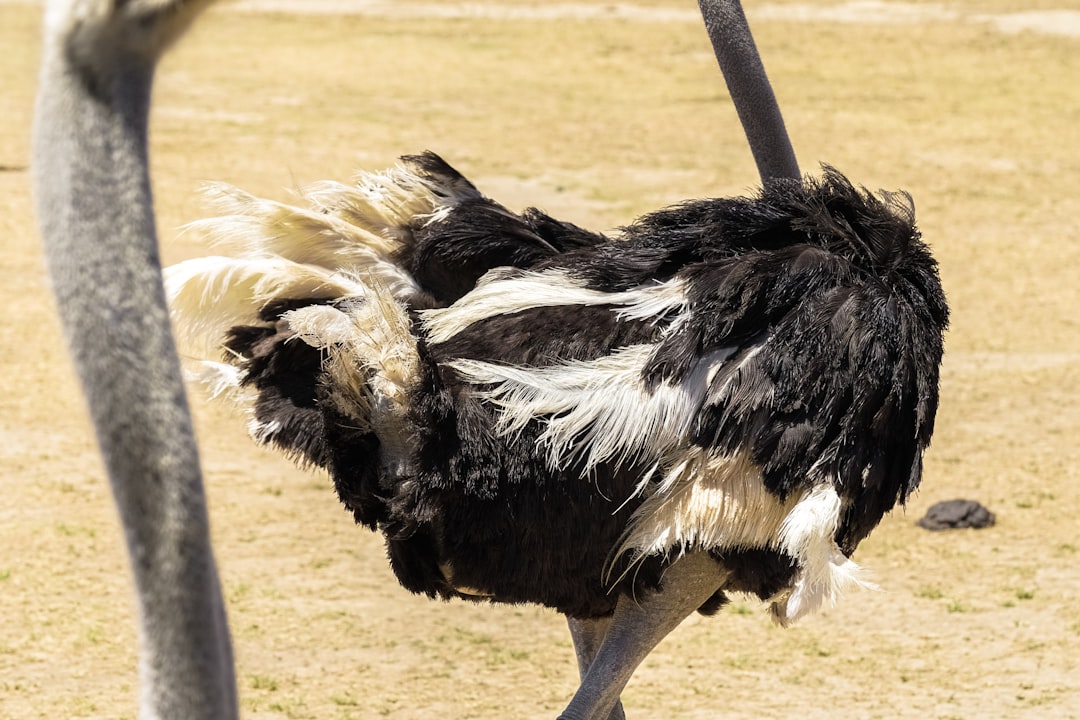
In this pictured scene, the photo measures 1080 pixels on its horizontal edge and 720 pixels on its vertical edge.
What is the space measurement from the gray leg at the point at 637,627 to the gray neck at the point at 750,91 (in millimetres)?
1060

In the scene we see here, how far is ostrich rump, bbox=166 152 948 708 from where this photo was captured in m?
2.83

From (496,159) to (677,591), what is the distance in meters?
7.31

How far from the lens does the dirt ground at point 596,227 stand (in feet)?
13.7

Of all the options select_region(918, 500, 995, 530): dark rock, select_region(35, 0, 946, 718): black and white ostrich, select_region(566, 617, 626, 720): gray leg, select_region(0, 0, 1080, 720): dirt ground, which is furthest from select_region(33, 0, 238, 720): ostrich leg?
select_region(918, 500, 995, 530): dark rock

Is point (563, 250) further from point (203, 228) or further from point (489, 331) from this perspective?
point (203, 228)

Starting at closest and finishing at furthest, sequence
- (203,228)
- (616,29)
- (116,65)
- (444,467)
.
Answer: (116,65) → (444,467) → (203,228) → (616,29)

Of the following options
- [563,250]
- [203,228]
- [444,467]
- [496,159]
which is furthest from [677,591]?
[496,159]

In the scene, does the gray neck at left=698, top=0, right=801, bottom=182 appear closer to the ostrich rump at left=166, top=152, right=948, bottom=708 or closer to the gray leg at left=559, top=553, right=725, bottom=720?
the ostrich rump at left=166, top=152, right=948, bottom=708

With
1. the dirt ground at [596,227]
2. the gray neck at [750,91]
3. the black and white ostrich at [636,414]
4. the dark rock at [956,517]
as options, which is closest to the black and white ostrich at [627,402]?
the black and white ostrich at [636,414]

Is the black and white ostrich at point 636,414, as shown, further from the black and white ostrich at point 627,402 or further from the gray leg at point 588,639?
the gray leg at point 588,639

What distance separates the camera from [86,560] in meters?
4.82

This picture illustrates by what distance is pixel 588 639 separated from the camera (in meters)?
3.36

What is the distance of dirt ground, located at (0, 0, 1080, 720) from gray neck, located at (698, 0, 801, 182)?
1.39 metres

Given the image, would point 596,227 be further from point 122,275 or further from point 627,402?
point 122,275
